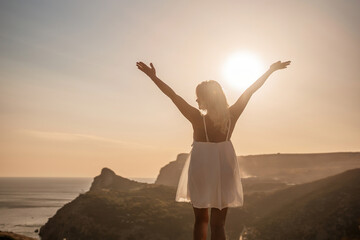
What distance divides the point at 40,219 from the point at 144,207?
218 ft

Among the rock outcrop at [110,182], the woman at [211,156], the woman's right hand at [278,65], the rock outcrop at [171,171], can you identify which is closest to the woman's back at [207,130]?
the woman at [211,156]

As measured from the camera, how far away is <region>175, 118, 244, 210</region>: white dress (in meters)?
4.11

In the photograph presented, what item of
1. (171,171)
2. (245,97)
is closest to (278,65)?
(245,97)

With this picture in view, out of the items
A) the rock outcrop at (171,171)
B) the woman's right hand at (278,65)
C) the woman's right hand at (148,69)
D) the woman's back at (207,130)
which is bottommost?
the woman's back at (207,130)

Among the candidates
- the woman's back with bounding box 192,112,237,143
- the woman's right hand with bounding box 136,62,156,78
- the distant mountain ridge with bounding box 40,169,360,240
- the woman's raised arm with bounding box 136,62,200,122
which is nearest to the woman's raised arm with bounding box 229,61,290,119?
the woman's back with bounding box 192,112,237,143

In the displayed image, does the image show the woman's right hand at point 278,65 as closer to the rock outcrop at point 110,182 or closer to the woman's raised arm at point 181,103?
the woman's raised arm at point 181,103

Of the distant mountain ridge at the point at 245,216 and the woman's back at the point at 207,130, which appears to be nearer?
the woman's back at the point at 207,130

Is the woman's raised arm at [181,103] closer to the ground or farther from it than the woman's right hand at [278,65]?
closer to the ground

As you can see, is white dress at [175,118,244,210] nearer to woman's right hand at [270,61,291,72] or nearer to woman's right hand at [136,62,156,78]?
woman's right hand at [136,62,156,78]

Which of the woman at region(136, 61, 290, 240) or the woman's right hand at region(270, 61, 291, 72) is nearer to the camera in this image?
the woman at region(136, 61, 290, 240)

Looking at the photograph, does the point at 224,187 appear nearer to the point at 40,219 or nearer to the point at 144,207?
the point at 144,207

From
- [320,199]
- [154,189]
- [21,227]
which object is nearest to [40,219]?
[21,227]

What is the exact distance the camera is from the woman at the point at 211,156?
13.4 feet

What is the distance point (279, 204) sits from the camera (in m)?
73.8
